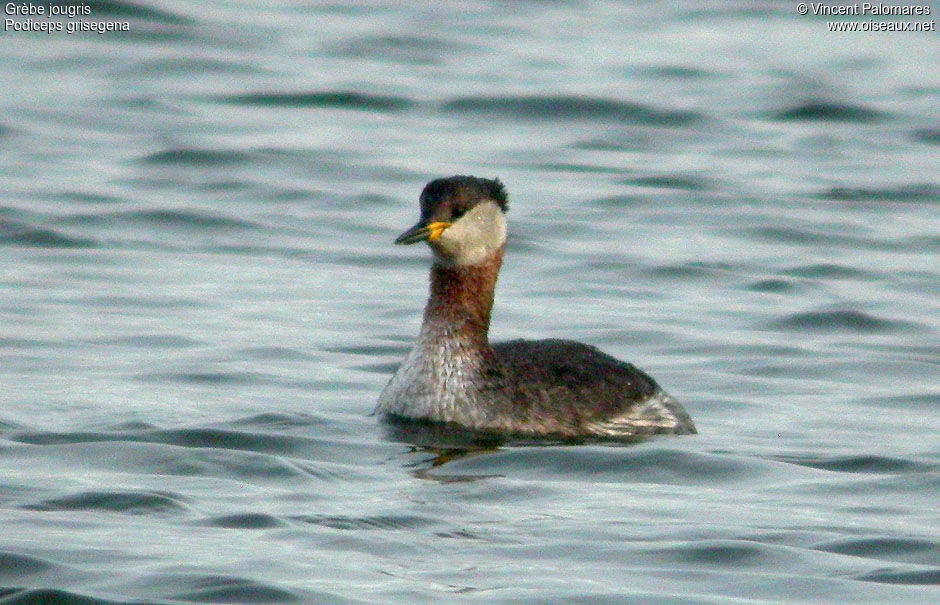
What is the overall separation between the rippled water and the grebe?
0.90 ft

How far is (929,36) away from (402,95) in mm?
8647

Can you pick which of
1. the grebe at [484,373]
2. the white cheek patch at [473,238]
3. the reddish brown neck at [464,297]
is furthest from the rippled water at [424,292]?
the white cheek patch at [473,238]

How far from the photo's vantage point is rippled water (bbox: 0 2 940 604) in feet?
29.7

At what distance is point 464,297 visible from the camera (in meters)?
12.1

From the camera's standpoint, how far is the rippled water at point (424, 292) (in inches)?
356

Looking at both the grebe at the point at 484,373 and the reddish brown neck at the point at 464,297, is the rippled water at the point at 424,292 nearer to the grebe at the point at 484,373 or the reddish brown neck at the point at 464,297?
the grebe at the point at 484,373

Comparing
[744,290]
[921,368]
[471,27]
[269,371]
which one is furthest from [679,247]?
[471,27]

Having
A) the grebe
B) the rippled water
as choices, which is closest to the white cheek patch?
the grebe

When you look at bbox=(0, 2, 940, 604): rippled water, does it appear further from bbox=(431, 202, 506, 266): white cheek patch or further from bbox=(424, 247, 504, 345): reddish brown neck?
bbox=(431, 202, 506, 266): white cheek patch

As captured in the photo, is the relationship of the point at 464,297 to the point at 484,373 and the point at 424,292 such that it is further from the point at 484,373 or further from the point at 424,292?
the point at 424,292

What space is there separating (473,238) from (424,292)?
196 inches

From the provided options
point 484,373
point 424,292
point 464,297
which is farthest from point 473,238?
point 424,292

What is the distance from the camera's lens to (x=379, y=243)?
61.7 feet

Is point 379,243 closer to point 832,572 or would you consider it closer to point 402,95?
point 402,95
